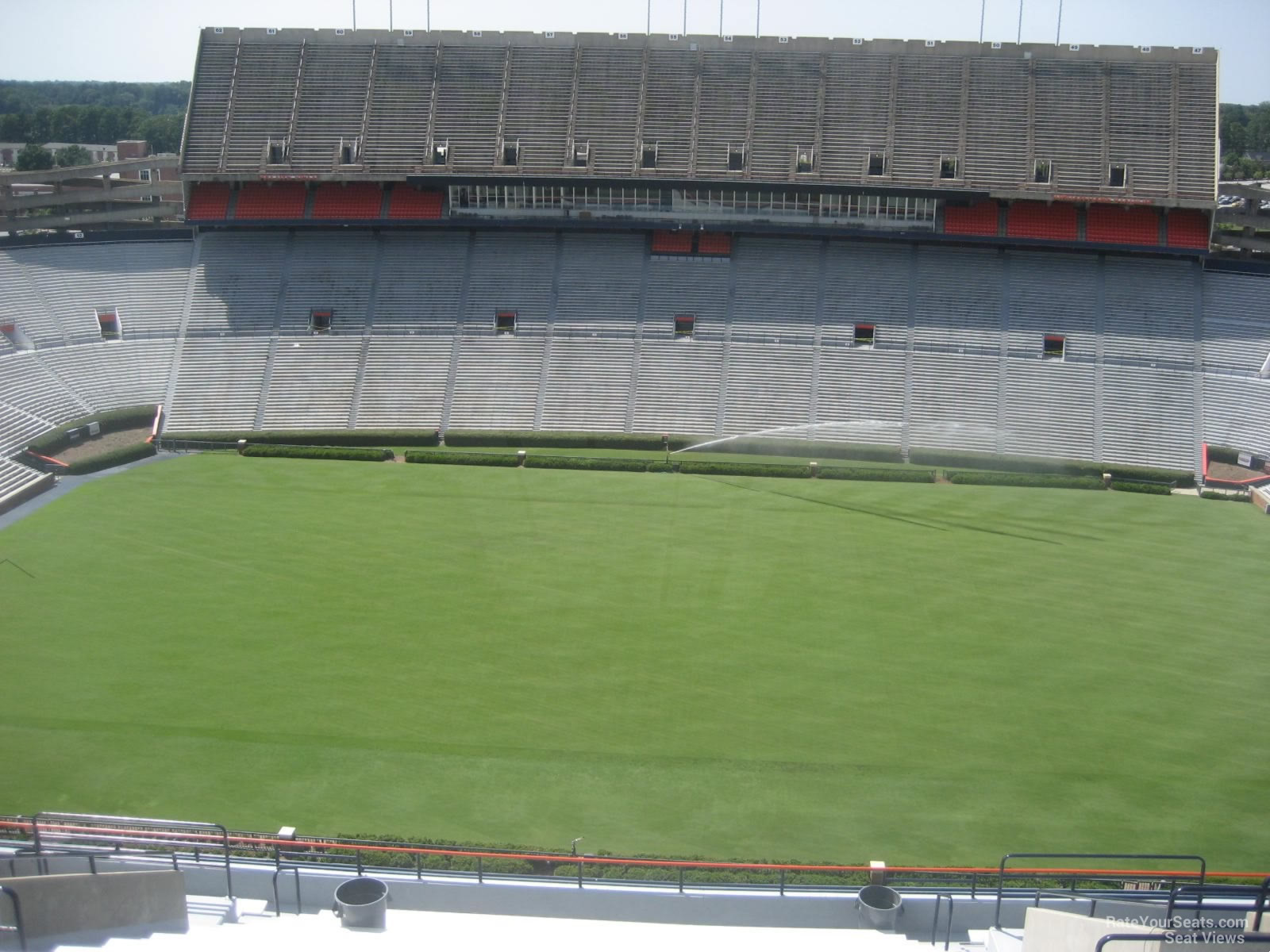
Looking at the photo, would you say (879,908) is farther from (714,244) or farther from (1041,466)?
(714,244)

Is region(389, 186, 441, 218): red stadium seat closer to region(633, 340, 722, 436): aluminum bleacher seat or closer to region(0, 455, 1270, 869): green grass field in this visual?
region(633, 340, 722, 436): aluminum bleacher seat

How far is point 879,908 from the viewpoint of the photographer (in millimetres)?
15477

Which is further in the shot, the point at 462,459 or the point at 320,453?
the point at 320,453

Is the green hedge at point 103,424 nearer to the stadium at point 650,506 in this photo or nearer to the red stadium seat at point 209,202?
the stadium at point 650,506

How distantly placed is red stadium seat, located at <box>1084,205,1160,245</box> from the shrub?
24810 mm

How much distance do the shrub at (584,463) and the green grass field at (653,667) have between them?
3366 mm

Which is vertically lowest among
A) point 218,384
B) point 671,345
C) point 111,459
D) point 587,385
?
point 111,459

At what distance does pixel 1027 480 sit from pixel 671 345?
17.3m

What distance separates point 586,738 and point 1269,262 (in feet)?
150

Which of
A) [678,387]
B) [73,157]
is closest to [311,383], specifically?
[678,387]

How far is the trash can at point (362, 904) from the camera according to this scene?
14820mm

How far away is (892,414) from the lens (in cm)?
5284

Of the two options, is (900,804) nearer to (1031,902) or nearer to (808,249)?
(1031,902)

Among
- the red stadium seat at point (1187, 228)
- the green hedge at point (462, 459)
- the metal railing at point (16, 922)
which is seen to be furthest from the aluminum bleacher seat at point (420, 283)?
the metal railing at point (16, 922)
